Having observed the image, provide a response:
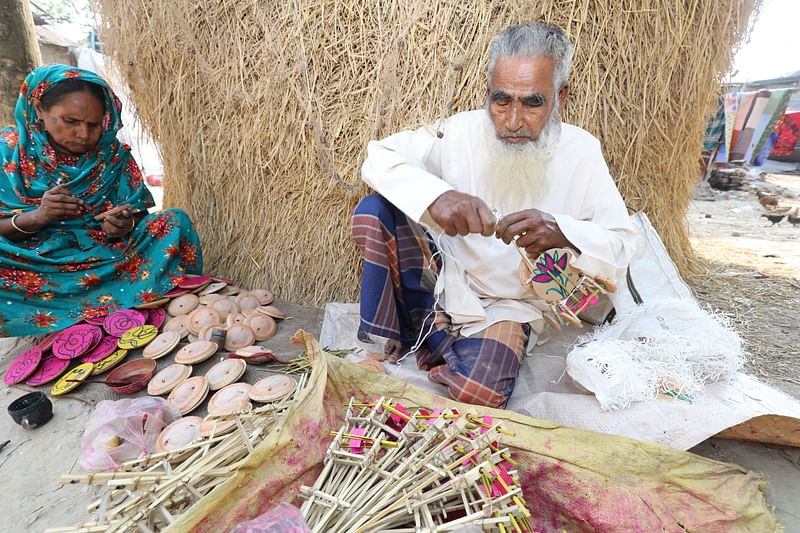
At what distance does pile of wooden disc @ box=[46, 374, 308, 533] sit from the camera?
1054 millimetres

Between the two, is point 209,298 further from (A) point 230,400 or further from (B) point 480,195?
(B) point 480,195

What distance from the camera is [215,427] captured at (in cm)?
144

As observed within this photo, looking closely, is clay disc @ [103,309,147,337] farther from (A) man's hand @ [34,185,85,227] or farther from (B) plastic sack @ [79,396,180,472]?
(B) plastic sack @ [79,396,180,472]

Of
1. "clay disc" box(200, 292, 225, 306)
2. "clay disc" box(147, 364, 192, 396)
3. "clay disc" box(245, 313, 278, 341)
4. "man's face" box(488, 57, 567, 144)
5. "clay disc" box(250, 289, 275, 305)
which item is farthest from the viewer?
"clay disc" box(250, 289, 275, 305)

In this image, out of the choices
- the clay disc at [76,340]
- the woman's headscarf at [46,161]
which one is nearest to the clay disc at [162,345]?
the clay disc at [76,340]

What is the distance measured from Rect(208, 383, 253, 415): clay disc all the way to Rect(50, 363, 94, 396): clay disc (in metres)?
0.66

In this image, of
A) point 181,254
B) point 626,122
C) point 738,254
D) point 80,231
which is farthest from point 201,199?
point 738,254

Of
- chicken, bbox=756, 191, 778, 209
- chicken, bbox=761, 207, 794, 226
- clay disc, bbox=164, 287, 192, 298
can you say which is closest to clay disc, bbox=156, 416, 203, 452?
clay disc, bbox=164, 287, 192, 298

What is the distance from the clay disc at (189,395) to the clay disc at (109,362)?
417mm

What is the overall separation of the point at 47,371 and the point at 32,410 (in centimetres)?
39

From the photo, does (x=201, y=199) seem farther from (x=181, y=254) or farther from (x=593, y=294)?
(x=593, y=294)

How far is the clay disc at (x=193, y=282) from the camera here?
257 cm

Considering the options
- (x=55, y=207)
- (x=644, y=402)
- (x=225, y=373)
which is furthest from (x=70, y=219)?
(x=644, y=402)

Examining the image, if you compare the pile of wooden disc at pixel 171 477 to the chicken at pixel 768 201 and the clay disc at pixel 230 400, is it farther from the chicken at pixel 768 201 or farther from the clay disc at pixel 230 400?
the chicken at pixel 768 201
